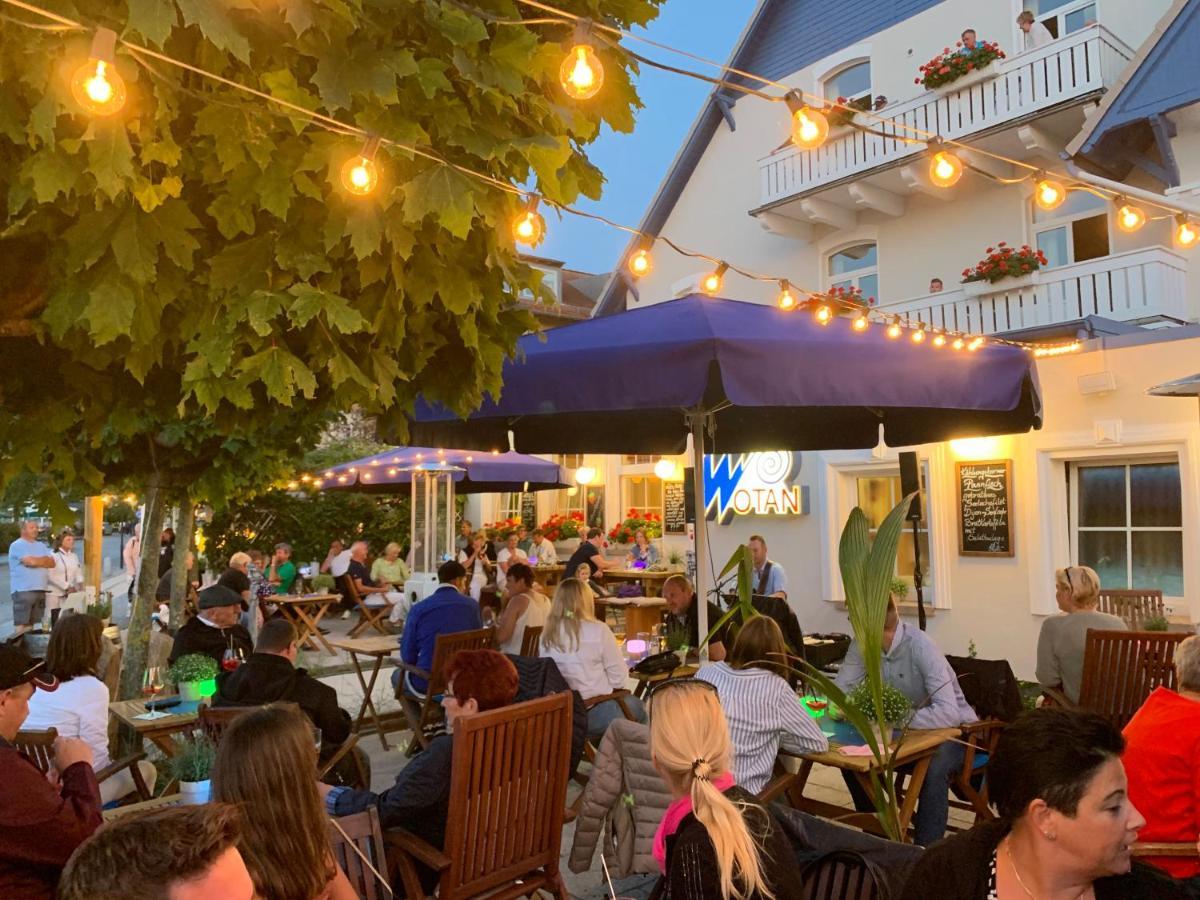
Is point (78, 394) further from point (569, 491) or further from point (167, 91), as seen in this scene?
point (569, 491)

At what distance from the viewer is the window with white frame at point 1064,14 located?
1028 cm

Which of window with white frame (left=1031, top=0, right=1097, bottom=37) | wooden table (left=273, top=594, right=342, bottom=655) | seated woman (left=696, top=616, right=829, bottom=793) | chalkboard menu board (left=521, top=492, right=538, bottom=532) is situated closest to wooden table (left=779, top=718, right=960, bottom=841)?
seated woman (left=696, top=616, right=829, bottom=793)

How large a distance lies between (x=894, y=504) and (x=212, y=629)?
8127mm

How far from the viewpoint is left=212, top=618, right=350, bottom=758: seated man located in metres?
4.39

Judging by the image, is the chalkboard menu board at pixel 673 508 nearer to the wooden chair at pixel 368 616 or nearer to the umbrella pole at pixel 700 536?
the wooden chair at pixel 368 616

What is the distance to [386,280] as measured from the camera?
270 cm

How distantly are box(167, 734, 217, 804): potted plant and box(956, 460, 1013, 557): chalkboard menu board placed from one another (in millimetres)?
8492

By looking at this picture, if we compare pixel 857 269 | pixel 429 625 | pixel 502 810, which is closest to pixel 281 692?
pixel 502 810

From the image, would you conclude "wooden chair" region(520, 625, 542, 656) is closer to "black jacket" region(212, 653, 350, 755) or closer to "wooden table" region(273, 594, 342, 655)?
"black jacket" region(212, 653, 350, 755)

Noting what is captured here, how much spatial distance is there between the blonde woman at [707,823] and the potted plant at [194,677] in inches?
139

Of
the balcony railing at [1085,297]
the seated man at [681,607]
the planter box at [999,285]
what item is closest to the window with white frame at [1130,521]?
the balcony railing at [1085,297]

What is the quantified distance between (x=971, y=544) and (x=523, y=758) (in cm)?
776

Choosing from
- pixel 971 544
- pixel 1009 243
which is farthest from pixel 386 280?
pixel 1009 243

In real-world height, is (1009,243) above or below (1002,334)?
above
